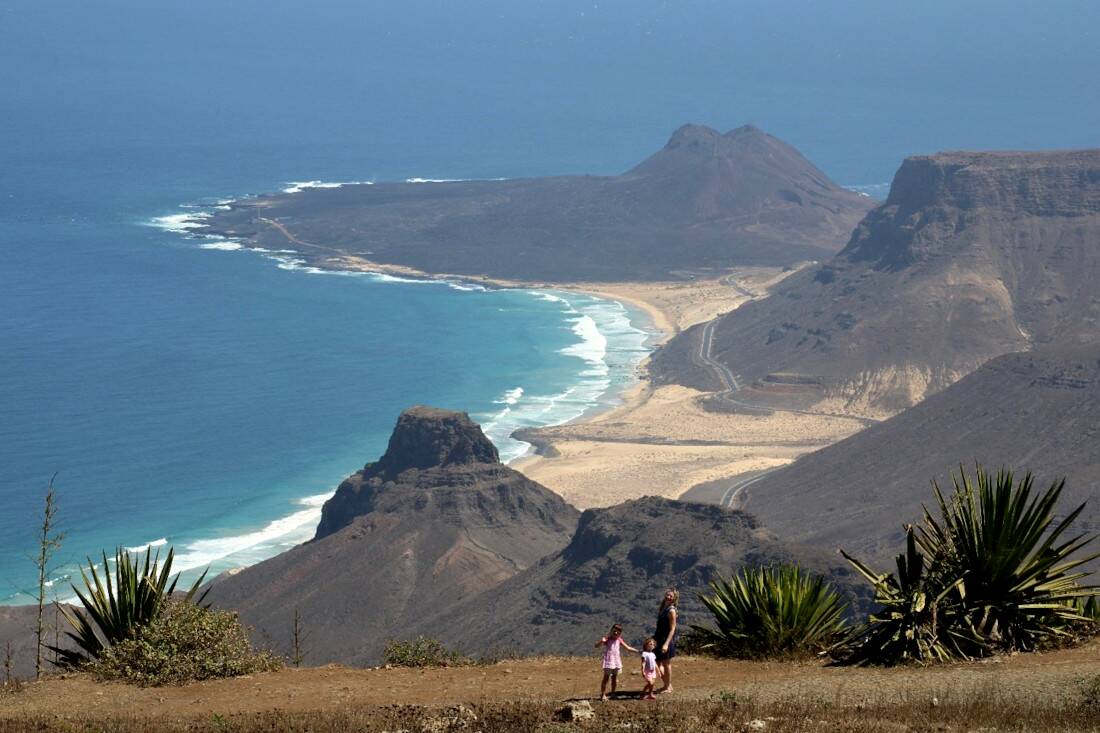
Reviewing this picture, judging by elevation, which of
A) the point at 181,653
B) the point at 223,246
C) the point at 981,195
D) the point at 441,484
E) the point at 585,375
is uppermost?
the point at 223,246

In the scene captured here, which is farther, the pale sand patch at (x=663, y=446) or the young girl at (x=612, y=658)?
the pale sand patch at (x=663, y=446)

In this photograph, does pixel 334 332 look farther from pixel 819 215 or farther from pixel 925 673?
pixel 925 673

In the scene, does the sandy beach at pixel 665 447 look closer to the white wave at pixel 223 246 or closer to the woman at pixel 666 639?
the woman at pixel 666 639

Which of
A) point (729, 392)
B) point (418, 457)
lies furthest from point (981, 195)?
point (418, 457)

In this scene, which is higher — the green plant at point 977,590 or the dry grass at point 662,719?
the green plant at point 977,590

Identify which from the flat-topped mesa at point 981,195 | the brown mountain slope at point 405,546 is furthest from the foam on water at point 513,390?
the flat-topped mesa at point 981,195

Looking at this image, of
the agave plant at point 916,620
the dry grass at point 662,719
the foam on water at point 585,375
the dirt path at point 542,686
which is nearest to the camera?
the dry grass at point 662,719

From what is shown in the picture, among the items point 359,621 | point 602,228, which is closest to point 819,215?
point 602,228

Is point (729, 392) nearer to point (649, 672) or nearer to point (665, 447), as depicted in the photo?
point (665, 447)
